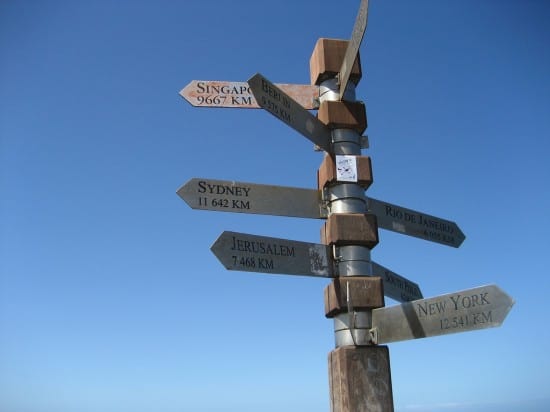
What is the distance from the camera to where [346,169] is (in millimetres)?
4707

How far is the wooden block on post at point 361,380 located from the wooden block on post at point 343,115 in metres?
1.92

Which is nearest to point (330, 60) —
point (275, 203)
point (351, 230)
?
point (275, 203)

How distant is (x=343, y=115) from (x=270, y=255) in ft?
4.75

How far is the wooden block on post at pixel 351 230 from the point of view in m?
4.51

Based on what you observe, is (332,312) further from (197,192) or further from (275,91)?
(275,91)

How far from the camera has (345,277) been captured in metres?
4.43

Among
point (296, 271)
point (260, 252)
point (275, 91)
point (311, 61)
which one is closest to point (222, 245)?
point (260, 252)

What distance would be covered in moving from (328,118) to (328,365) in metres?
2.09

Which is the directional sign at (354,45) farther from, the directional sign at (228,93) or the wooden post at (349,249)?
the directional sign at (228,93)

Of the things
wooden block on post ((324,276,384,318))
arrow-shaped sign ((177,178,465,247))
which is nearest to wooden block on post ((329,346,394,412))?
wooden block on post ((324,276,384,318))

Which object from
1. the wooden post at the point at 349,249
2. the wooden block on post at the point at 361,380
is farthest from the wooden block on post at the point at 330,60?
the wooden block on post at the point at 361,380

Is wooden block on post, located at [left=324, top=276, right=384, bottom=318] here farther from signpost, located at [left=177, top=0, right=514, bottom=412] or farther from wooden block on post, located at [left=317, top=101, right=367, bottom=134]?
wooden block on post, located at [left=317, top=101, right=367, bottom=134]

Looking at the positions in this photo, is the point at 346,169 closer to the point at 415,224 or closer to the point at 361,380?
the point at 415,224

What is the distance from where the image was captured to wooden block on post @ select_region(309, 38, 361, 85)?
5.07 metres
